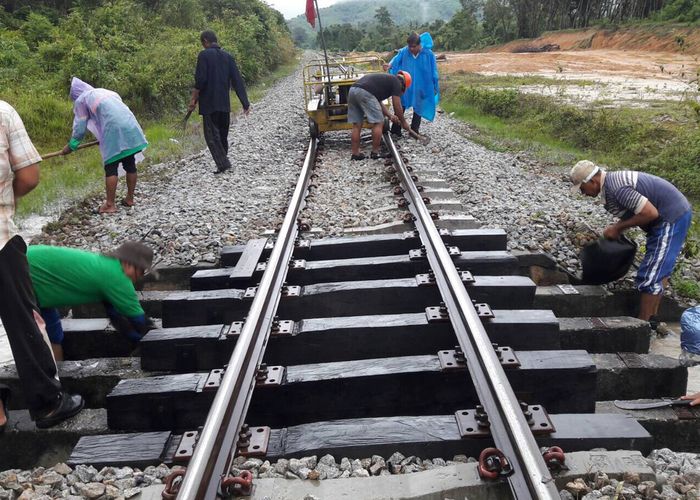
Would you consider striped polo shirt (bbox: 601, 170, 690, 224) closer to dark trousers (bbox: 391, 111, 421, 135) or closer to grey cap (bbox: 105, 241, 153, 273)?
grey cap (bbox: 105, 241, 153, 273)

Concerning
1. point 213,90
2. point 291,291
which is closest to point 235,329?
point 291,291

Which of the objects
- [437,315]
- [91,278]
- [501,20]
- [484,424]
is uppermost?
[501,20]

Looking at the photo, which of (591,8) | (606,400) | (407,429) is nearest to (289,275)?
(407,429)

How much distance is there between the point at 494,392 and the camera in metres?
2.56

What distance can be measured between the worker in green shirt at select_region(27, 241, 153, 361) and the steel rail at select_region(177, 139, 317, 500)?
736 mm

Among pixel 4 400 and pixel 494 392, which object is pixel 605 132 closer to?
pixel 494 392

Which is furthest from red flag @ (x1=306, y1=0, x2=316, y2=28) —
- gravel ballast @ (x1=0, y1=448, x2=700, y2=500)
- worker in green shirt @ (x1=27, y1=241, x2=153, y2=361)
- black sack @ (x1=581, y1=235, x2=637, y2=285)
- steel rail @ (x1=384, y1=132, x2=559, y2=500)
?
gravel ballast @ (x1=0, y1=448, x2=700, y2=500)

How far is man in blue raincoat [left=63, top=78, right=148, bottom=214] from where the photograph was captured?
6.62 meters

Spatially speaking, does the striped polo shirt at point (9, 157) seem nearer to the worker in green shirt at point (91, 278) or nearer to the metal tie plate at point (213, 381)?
the worker in green shirt at point (91, 278)

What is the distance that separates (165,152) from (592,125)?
7850 millimetres

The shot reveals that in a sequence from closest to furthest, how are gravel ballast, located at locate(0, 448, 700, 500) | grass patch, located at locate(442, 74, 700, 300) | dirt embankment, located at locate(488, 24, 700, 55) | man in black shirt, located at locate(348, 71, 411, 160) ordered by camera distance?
gravel ballast, located at locate(0, 448, 700, 500), grass patch, located at locate(442, 74, 700, 300), man in black shirt, located at locate(348, 71, 411, 160), dirt embankment, located at locate(488, 24, 700, 55)

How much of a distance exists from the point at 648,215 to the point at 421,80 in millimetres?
7245

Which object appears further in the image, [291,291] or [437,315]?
[291,291]

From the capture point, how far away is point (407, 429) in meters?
2.56
